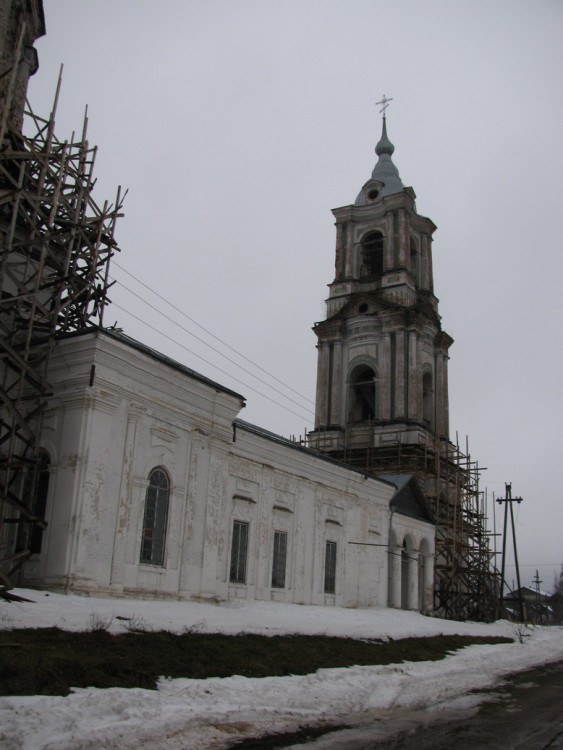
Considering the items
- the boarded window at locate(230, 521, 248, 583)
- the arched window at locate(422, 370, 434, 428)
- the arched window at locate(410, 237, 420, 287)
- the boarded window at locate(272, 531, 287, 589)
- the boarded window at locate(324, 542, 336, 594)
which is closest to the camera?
the boarded window at locate(230, 521, 248, 583)

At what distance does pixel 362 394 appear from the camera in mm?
43656

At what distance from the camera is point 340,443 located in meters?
41.3

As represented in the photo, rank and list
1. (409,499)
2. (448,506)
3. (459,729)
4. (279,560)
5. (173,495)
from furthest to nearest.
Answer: (448,506) < (409,499) < (279,560) < (173,495) < (459,729)

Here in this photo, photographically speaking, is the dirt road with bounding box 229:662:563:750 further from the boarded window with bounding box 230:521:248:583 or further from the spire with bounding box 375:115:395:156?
the spire with bounding box 375:115:395:156

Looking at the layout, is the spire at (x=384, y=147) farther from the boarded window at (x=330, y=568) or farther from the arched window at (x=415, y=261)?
the boarded window at (x=330, y=568)

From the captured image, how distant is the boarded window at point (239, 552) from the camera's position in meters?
22.0

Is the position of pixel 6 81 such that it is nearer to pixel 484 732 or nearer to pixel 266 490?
pixel 266 490

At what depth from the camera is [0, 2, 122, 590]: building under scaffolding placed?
16484 millimetres

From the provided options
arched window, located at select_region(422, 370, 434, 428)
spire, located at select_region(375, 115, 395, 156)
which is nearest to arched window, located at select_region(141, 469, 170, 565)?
arched window, located at select_region(422, 370, 434, 428)

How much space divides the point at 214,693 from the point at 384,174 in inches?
1638

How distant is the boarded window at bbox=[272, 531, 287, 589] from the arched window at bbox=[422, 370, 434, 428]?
63.9 feet

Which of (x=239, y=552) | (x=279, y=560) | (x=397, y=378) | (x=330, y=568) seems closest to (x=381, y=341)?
(x=397, y=378)

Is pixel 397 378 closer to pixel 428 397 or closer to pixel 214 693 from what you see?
pixel 428 397

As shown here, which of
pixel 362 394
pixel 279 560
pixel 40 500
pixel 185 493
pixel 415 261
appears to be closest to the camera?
pixel 40 500
